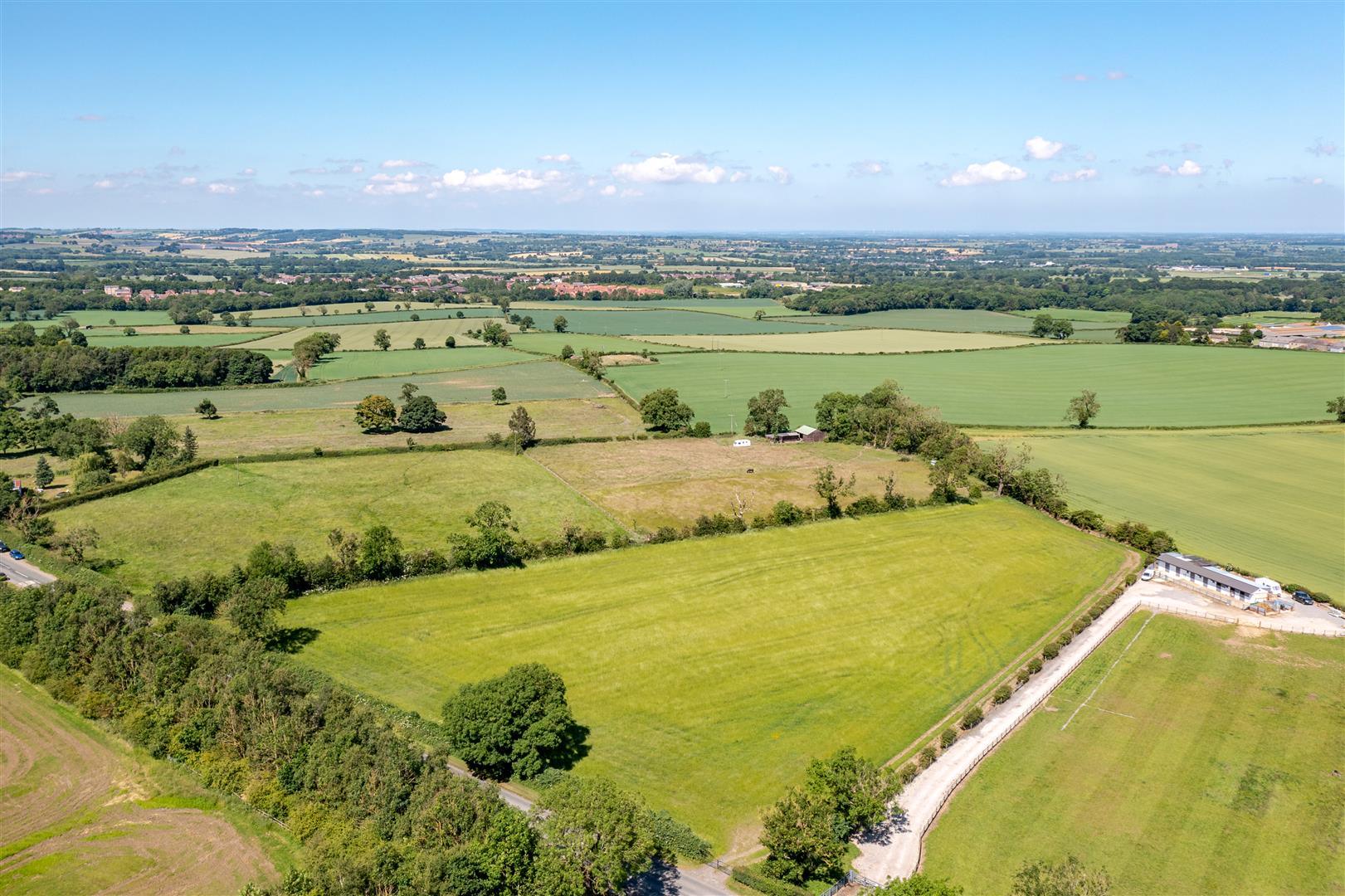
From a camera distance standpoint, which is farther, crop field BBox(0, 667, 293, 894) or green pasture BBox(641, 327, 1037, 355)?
green pasture BBox(641, 327, 1037, 355)

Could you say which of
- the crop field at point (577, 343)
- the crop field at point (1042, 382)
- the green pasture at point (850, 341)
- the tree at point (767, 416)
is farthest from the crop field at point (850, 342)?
the tree at point (767, 416)

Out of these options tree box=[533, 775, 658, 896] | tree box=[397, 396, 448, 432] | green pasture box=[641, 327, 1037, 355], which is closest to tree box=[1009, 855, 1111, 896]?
tree box=[533, 775, 658, 896]

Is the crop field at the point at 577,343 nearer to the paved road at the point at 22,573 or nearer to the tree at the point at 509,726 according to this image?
the paved road at the point at 22,573

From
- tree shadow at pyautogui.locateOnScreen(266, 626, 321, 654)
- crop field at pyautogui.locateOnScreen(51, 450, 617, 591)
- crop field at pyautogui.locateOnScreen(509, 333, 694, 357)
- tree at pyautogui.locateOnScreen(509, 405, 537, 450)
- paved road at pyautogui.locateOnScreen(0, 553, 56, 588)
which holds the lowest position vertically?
tree shadow at pyautogui.locateOnScreen(266, 626, 321, 654)

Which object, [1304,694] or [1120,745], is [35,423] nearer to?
[1120,745]

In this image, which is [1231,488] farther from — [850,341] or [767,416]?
[850,341]

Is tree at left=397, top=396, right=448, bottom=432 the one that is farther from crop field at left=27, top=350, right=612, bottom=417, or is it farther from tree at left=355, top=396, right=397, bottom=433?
crop field at left=27, top=350, right=612, bottom=417
